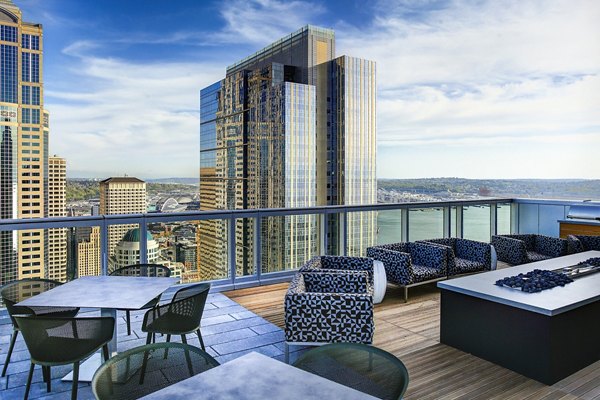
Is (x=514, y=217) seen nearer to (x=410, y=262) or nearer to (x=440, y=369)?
(x=410, y=262)

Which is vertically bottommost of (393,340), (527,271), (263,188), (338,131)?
(393,340)

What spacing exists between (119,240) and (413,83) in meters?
8.62

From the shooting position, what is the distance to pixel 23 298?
3.19 meters

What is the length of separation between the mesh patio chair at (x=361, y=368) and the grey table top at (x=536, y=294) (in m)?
1.86

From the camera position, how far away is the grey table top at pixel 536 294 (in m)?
3.19

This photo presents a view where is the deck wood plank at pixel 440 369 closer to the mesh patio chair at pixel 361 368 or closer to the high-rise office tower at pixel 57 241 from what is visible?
the mesh patio chair at pixel 361 368

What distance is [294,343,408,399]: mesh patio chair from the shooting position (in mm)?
1710

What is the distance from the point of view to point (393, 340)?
153 inches

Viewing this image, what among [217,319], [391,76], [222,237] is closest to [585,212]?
[391,76]

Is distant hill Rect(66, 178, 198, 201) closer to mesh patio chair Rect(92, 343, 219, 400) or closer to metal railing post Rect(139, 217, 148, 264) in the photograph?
metal railing post Rect(139, 217, 148, 264)

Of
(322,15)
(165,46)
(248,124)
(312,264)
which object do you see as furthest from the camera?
(248,124)

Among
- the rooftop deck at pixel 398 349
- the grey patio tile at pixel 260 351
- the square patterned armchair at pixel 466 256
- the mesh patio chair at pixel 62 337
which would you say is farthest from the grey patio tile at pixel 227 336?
the square patterned armchair at pixel 466 256

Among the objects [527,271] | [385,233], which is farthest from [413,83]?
[527,271]

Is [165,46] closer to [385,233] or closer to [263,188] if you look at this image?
[263,188]
